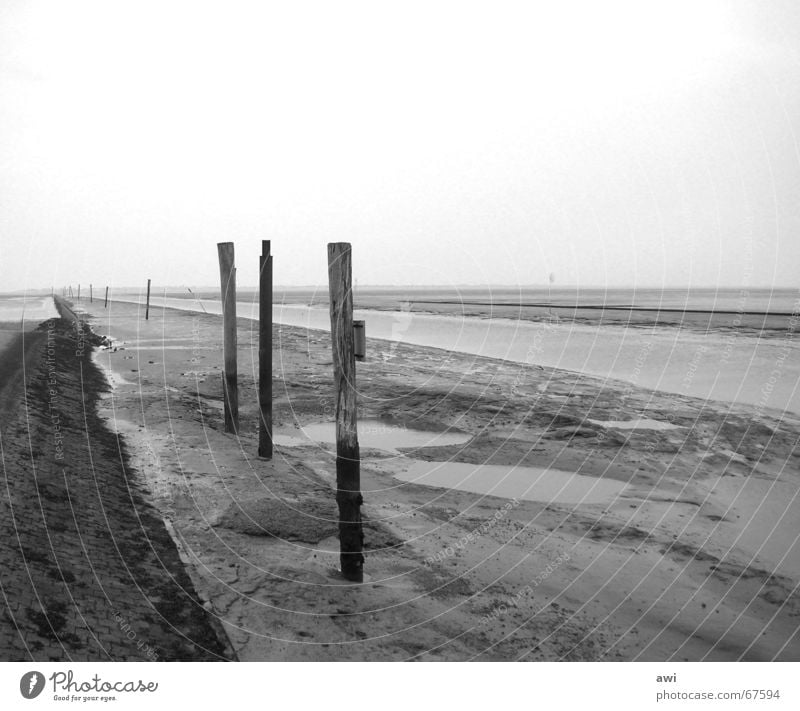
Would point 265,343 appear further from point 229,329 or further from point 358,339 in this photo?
point 358,339

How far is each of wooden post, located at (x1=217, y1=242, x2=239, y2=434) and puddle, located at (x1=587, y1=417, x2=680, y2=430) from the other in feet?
21.5

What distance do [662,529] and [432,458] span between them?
360 cm

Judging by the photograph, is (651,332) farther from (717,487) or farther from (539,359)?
(717,487)

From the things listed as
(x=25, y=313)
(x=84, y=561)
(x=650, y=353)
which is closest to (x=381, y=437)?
(x=84, y=561)

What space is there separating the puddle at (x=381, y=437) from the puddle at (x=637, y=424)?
269 centimetres

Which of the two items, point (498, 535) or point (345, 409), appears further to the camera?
point (498, 535)

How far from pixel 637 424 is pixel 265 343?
274 inches

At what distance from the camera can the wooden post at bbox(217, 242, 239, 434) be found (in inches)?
406

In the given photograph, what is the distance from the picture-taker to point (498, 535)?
258 inches

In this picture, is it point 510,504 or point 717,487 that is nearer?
point 510,504

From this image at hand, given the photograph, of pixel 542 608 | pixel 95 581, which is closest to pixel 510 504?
pixel 542 608

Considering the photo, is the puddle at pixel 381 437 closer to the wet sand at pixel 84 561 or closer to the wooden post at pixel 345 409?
the wet sand at pixel 84 561
